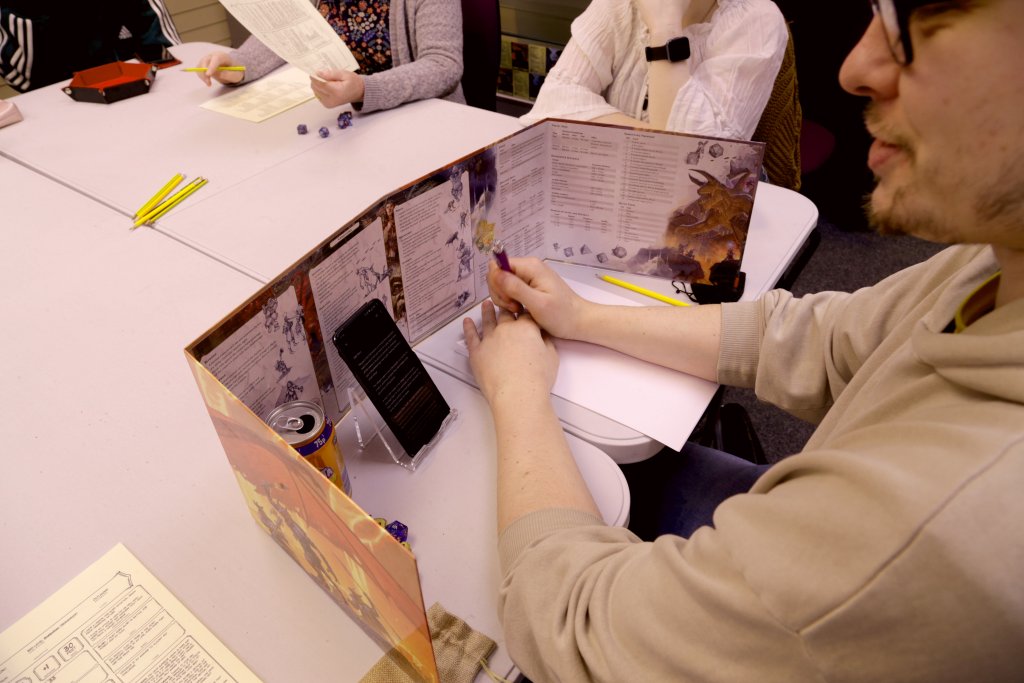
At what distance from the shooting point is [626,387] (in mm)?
855

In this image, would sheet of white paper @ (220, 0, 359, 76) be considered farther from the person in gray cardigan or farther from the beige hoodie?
the beige hoodie

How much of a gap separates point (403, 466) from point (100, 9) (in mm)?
2096

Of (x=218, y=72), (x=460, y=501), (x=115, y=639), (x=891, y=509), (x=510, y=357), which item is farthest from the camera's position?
(x=218, y=72)

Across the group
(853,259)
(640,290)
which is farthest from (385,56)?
(853,259)

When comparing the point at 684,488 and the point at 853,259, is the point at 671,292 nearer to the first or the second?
the point at 684,488

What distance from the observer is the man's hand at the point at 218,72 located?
64.6 inches

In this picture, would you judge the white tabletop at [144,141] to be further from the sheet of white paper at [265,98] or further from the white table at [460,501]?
the white table at [460,501]

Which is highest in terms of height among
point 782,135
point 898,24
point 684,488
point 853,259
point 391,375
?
point 898,24

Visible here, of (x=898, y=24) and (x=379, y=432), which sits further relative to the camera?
(x=379, y=432)

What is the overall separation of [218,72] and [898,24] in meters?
1.61

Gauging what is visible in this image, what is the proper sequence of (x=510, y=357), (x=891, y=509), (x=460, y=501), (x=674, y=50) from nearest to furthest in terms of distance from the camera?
(x=891, y=509) → (x=460, y=501) → (x=510, y=357) → (x=674, y=50)

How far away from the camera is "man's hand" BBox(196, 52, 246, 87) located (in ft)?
5.39

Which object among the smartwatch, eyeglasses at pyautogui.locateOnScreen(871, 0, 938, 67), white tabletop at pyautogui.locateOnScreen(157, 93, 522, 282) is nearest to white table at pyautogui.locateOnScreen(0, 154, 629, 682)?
white tabletop at pyautogui.locateOnScreen(157, 93, 522, 282)

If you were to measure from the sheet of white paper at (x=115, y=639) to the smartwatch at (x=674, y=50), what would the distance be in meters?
1.29
